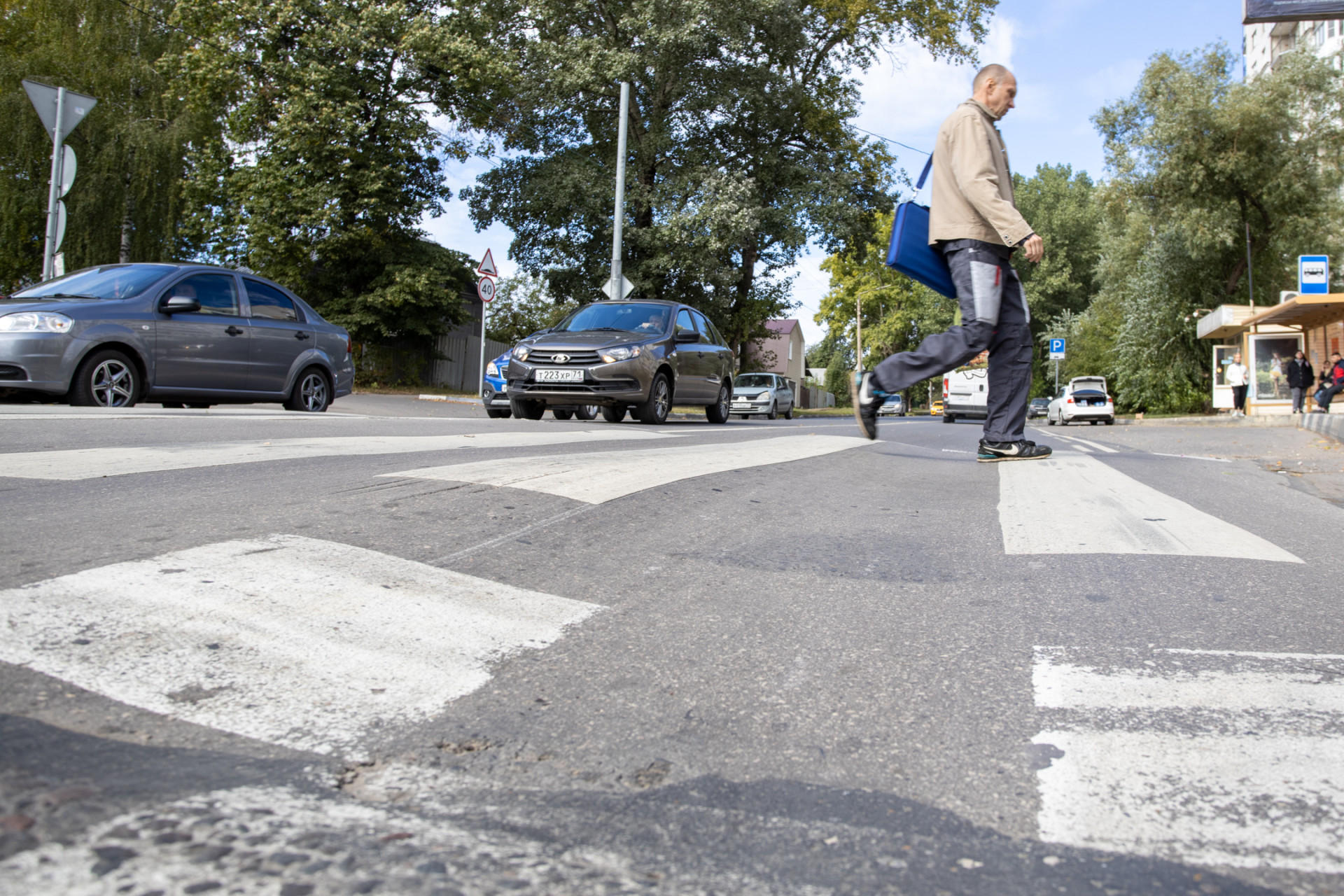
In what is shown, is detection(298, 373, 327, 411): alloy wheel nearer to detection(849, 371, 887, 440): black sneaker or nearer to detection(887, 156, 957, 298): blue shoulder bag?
detection(849, 371, 887, 440): black sneaker

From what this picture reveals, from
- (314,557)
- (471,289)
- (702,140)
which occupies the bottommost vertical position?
(314,557)

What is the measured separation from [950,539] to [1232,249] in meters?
37.9

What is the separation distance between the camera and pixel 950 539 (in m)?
4.11

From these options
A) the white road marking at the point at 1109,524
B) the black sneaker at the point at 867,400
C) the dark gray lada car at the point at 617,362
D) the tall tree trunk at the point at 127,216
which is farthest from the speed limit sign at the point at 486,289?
the white road marking at the point at 1109,524

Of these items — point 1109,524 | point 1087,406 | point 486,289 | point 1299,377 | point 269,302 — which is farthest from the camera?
point 1087,406

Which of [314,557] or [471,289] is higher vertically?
[471,289]

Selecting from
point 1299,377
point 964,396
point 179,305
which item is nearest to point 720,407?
point 179,305

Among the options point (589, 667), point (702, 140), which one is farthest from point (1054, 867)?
point (702, 140)

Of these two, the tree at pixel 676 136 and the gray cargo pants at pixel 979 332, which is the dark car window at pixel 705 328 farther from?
the tree at pixel 676 136

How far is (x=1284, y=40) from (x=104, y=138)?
62635mm

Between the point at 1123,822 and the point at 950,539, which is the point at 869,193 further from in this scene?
the point at 1123,822

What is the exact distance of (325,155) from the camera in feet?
87.8

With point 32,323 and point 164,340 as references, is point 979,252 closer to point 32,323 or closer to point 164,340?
point 164,340

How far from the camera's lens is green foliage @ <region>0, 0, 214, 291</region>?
29.3 metres
